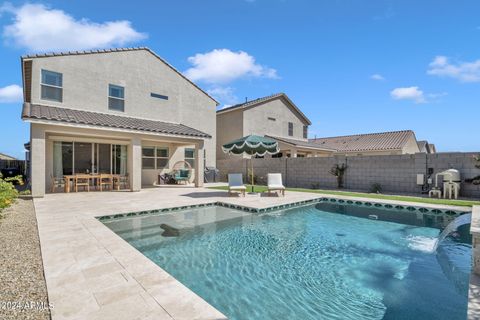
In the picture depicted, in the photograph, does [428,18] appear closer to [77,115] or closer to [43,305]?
[43,305]

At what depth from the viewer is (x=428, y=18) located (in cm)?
1197

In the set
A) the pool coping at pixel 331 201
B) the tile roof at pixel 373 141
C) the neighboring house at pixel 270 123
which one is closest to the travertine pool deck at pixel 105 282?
the pool coping at pixel 331 201

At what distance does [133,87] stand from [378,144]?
26808mm

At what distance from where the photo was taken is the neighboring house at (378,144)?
92.6 ft

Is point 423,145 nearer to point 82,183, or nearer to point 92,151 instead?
point 92,151

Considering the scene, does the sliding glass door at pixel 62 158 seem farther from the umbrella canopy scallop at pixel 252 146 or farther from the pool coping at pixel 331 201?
the umbrella canopy scallop at pixel 252 146

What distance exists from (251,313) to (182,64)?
68.9 ft

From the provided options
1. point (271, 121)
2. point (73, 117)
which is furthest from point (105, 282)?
point (271, 121)

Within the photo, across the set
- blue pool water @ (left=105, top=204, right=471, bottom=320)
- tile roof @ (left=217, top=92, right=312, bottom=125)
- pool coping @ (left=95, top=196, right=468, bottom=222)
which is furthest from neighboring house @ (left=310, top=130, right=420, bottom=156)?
blue pool water @ (left=105, top=204, right=471, bottom=320)

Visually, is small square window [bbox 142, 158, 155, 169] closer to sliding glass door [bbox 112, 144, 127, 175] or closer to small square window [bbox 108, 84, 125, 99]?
sliding glass door [bbox 112, 144, 127, 175]

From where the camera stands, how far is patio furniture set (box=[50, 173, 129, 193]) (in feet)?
47.3

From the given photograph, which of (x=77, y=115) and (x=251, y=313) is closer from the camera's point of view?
(x=251, y=313)

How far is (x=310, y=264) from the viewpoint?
216 inches

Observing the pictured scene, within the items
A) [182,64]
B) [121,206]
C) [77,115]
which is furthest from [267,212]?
[182,64]
